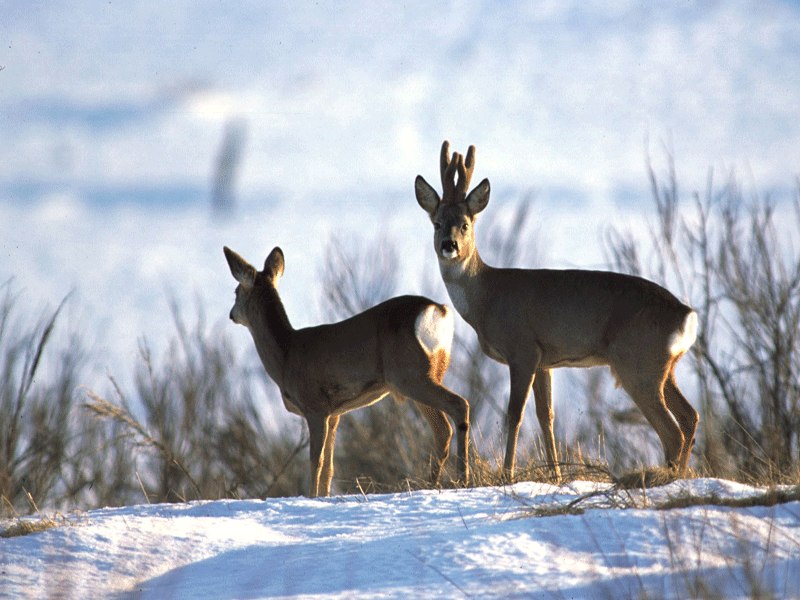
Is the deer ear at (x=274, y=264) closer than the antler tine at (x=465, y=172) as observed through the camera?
No

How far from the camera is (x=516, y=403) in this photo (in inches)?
269

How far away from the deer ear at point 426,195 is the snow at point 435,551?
9.44ft

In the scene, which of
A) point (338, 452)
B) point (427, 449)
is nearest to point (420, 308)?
point (427, 449)

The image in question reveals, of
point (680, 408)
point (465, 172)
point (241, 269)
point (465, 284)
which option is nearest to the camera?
point (680, 408)

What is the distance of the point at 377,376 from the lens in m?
7.46

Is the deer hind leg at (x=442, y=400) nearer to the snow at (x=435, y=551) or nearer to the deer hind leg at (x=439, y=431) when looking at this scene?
the deer hind leg at (x=439, y=431)

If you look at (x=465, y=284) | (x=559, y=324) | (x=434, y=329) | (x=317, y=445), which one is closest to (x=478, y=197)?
(x=465, y=284)

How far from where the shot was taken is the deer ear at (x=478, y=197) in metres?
7.50

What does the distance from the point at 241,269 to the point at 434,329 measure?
215cm

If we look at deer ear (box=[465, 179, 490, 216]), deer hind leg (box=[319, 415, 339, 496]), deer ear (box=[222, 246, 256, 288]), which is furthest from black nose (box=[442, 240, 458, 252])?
deer ear (box=[222, 246, 256, 288])

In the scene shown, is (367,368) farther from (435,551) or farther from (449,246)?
(435,551)

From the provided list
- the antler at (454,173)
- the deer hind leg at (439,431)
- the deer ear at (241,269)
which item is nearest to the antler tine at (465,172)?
the antler at (454,173)

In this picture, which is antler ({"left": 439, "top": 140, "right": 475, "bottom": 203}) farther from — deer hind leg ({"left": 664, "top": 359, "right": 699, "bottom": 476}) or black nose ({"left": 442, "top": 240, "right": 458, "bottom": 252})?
deer hind leg ({"left": 664, "top": 359, "right": 699, "bottom": 476})

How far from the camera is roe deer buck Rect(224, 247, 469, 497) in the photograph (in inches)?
286
